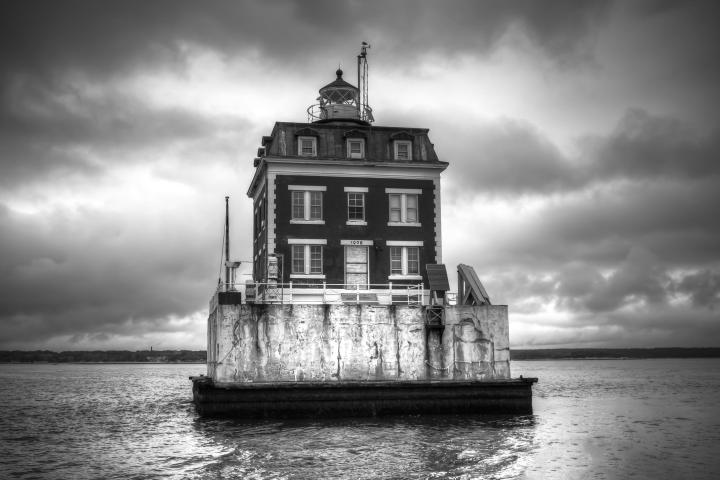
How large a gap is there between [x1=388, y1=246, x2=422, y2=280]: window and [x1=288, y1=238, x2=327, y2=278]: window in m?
3.53

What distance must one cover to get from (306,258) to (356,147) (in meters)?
6.43

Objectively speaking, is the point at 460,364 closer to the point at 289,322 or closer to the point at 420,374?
the point at 420,374

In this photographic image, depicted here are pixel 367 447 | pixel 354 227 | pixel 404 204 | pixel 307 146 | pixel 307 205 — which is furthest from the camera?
pixel 307 146

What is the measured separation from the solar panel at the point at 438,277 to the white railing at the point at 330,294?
0.55 m

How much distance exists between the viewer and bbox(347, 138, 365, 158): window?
36906mm

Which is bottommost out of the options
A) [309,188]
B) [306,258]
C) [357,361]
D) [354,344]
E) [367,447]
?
[367,447]

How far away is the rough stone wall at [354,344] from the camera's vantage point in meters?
29.5

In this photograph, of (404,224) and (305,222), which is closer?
(305,222)

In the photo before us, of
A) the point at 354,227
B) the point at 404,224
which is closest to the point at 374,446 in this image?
the point at 354,227

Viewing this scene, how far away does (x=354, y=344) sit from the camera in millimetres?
30297

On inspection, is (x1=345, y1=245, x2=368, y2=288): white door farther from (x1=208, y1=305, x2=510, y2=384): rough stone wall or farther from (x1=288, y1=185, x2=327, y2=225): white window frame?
(x1=208, y1=305, x2=510, y2=384): rough stone wall

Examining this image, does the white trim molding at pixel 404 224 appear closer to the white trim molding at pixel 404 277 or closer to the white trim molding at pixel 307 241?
the white trim molding at pixel 404 277

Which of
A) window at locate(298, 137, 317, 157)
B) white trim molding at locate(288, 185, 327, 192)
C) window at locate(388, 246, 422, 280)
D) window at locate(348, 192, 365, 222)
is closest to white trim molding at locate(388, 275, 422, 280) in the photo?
window at locate(388, 246, 422, 280)

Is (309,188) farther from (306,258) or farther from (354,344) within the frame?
(354,344)
